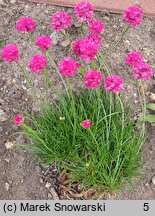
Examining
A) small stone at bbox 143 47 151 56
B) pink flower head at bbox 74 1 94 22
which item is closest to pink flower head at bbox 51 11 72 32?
pink flower head at bbox 74 1 94 22

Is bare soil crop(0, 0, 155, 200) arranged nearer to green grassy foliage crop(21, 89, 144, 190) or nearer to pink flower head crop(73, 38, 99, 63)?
green grassy foliage crop(21, 89, 144, 190)

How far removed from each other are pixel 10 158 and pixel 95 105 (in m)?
0.64

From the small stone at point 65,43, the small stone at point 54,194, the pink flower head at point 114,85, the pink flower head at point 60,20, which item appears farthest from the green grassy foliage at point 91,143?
the small stone at point 65,43

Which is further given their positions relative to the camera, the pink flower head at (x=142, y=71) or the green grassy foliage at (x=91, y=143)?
the green grassy foliage at (x=91, y=143)

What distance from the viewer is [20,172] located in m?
2.73

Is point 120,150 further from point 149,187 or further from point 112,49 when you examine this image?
point 112,49

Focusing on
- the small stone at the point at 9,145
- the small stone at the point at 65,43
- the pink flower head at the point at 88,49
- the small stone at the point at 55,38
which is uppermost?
the pink flower head at the point at 88,49

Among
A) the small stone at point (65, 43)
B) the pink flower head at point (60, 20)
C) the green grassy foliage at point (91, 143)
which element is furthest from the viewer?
the small stone at point (65, 43)

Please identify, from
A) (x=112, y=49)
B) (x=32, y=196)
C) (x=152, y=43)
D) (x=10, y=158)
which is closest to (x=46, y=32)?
(x=112, y=49)

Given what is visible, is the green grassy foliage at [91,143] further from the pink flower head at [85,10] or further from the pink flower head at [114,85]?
the pink flower head at [85,10]

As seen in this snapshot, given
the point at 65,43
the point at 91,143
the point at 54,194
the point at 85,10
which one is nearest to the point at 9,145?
the point at 54,194

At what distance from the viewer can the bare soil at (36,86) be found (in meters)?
2.69

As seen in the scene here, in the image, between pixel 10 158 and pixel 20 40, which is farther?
pixel 20 40

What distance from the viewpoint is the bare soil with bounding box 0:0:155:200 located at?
8.82 ft
